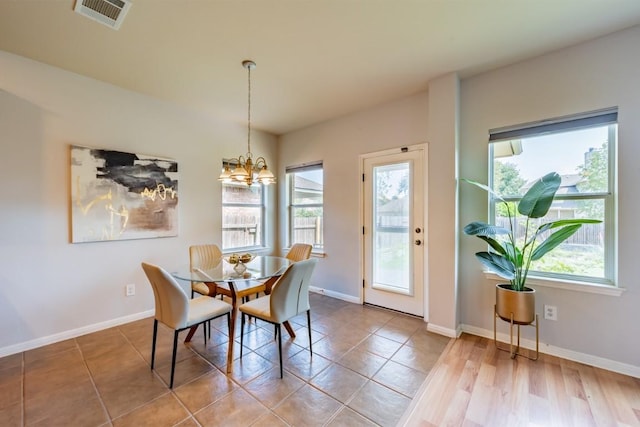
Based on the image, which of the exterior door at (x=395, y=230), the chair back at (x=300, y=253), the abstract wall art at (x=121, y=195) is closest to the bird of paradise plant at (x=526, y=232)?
the exterior door at (x=395, y=230)

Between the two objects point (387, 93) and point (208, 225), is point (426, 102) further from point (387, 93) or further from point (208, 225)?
point (208, 225)

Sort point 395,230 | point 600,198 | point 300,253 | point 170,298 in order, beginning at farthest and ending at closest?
1. point 395,230
2. point 300,253
3. point 600,198
4. point 170,298

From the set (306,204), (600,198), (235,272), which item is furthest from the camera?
(306,204)

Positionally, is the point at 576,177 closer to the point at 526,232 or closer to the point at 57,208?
the point at 526,232

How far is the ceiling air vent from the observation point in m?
1.76

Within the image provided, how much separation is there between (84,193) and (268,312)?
229cm

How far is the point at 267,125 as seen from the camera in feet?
13.8

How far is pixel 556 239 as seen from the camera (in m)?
2.13

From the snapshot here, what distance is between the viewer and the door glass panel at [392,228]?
3287mm

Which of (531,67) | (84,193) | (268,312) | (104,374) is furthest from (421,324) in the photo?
(84,193)

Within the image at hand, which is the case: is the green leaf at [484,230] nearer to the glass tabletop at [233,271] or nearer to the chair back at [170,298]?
the glass tabletop at [233,271]

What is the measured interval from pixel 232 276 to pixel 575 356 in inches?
118

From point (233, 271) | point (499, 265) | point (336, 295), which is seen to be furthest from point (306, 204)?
point (499, 265)

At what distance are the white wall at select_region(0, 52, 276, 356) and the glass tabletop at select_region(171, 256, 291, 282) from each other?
1019 mm
